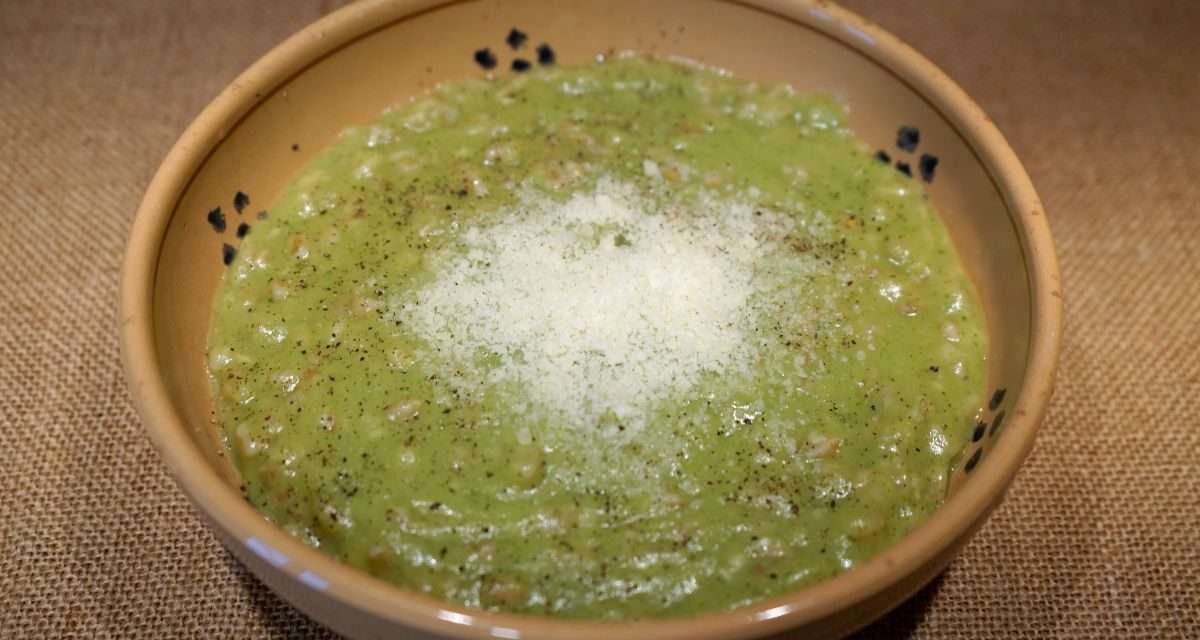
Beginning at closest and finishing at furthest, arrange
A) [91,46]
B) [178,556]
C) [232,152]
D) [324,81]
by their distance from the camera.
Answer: [178,556] < [232,152] < [324,81] < [91,46]

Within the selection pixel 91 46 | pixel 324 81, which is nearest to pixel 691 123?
pixel 324 81

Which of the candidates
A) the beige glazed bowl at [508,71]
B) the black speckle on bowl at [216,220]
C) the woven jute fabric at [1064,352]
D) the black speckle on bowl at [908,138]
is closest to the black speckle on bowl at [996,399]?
the beige glazed bowl at [508,71]

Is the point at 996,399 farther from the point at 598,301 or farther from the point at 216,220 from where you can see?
the point at 216,220

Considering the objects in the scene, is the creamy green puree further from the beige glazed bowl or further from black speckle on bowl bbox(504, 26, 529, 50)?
black speckle on bowl bbox(504, 26, 529, 50)

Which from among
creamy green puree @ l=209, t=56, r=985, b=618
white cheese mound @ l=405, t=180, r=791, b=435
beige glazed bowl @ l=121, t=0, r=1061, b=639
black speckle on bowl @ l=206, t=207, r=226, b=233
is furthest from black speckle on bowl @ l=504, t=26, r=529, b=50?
black speckle on bowl @ l=206, t=207, r=226, b=233

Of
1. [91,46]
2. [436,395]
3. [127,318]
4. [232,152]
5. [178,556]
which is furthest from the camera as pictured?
[91,46]

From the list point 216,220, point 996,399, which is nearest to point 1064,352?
point 996,399

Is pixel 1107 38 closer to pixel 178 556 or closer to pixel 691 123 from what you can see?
pixel 691 123
